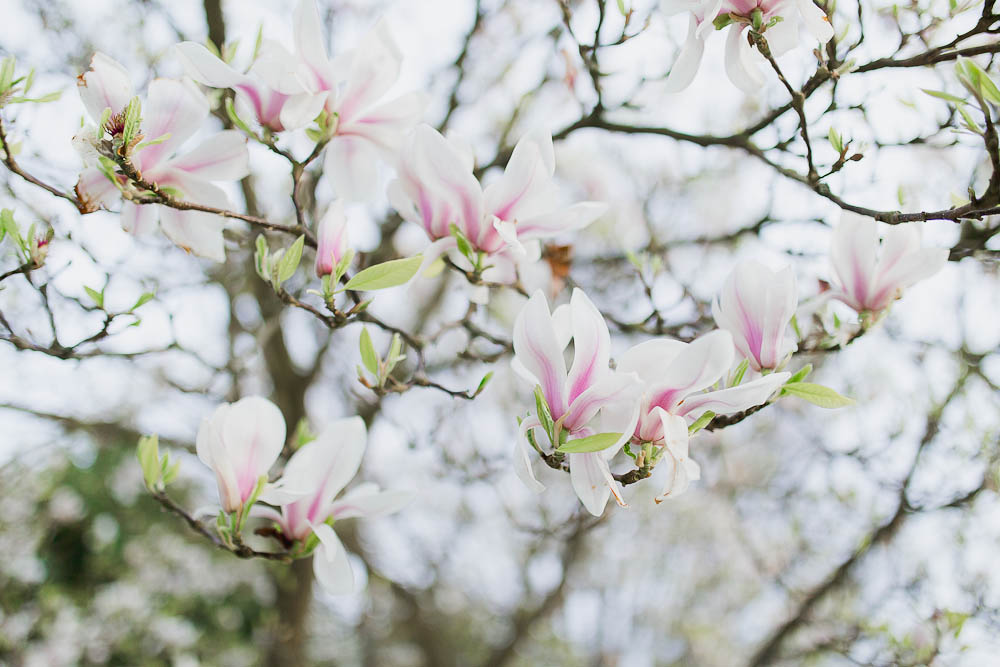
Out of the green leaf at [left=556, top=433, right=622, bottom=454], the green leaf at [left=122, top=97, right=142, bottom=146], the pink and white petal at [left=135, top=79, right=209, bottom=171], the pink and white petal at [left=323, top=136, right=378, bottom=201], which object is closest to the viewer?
the green leaf at [left=556, top=433, right=622, bottom=454]

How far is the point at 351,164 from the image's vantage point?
95 cm

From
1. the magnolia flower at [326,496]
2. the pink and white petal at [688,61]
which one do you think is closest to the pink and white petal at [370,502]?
the magnolia flower at [326,496]

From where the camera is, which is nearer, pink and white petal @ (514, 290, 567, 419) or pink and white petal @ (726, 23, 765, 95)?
pink and white petal @ (514, 290, 567, 419)

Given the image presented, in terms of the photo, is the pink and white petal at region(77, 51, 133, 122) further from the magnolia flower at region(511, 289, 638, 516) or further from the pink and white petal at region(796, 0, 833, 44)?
the pink and white petal at region(796, 0, 833, 44)

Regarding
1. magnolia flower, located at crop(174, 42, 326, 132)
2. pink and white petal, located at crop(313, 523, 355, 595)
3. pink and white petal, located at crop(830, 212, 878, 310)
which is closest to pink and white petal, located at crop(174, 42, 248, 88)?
magnolia flower, located at crop(174, 42, 326, 132)

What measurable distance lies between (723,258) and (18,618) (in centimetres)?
331

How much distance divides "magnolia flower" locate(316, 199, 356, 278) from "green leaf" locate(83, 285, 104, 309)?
0.31 meters

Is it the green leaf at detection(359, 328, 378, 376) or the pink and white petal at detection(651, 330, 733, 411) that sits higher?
the pink and white petal at detection(651, 330, 733, 411)

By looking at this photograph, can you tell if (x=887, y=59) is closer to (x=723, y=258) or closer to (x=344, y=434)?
(x=344, y=434)

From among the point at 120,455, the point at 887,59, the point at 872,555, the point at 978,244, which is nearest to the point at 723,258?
the point at 872,555

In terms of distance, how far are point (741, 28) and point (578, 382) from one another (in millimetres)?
470

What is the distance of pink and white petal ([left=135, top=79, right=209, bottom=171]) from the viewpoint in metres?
0.82

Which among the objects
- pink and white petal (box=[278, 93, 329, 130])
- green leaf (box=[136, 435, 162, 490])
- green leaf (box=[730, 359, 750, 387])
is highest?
pink and white petal (box=[278, 93, 329, 130])

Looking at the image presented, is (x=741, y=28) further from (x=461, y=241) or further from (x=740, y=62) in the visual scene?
(x=461, y=241)
